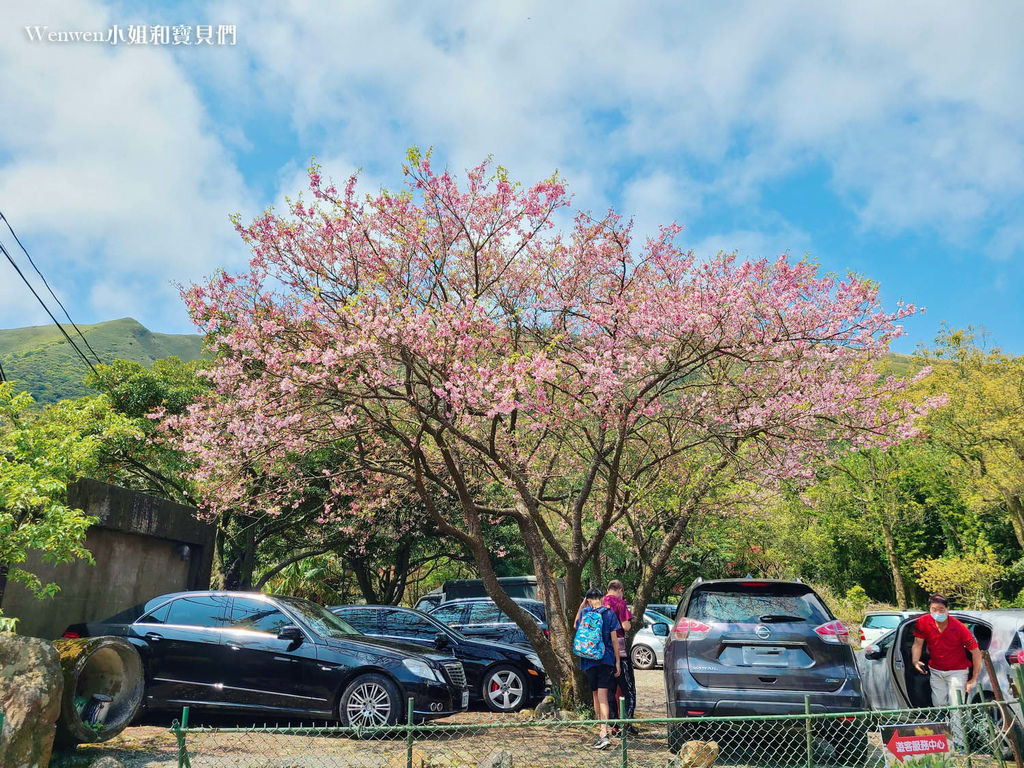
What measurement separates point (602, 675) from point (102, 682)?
4799 millimetres

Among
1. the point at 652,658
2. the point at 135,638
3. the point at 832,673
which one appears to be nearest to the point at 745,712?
the point at 832,673

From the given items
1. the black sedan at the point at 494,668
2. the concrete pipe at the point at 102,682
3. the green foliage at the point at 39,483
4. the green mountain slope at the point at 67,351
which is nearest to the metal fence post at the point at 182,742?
the concrete pipe at the point at 102,682

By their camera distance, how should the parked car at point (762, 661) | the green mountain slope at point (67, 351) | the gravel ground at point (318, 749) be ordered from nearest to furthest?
the gravel ground at point (318, 749)
the parked car at point (762, 661)
the green mountain slope at point (67, 351)

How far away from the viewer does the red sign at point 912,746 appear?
13.9 ft

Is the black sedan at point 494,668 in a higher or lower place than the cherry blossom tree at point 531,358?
lower

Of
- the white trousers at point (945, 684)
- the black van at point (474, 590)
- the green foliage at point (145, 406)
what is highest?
the green foliage at point (145, 406)

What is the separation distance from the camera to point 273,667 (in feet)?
26.8

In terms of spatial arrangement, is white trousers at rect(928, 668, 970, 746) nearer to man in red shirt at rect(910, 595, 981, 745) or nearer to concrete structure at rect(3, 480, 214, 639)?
man in red shirt at rect(910, 595, 981, 745)

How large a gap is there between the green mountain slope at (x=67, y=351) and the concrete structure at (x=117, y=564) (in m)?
63.6

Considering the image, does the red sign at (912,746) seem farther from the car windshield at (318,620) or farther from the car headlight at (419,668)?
the car windshield at (318,620)

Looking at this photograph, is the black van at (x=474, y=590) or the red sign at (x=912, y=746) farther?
the black van at (x=474, y=590)

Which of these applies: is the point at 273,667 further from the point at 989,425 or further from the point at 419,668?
the point at 989,425

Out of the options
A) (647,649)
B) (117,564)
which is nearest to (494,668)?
(117,564)

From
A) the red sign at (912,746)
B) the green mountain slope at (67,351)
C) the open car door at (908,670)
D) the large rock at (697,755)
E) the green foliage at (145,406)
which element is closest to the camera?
the red sign at (912,746)
